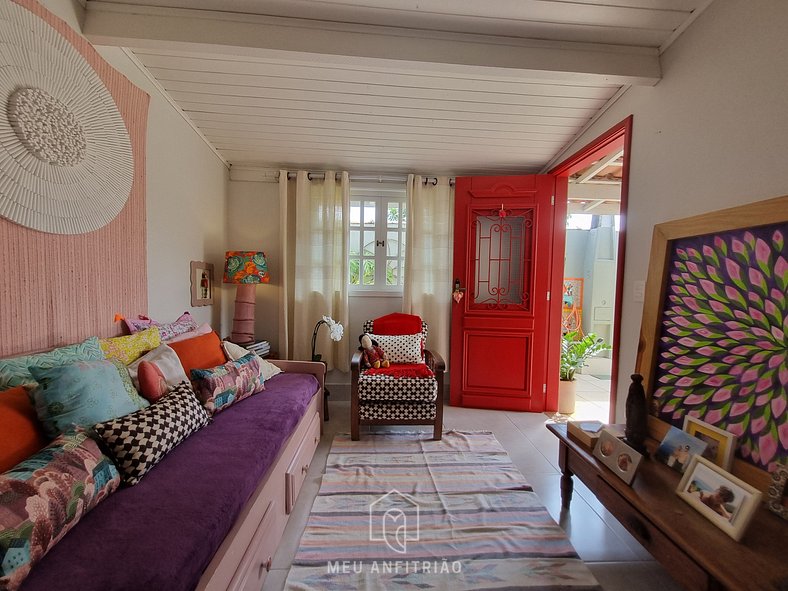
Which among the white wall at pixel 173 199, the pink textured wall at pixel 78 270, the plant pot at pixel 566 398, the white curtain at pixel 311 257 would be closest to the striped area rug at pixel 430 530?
the plant pot at pixel 566 398

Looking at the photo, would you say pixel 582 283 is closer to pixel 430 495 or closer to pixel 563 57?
pixel 563 57

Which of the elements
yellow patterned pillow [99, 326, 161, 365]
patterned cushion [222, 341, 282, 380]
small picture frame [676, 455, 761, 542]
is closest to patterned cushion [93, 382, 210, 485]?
yellow patterned pillow [99, 326, 161, 365]

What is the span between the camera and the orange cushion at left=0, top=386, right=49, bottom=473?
824mm

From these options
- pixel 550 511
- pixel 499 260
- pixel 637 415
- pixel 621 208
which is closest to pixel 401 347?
pixel 499 260

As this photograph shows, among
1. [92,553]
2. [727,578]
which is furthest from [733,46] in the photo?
[92,553]

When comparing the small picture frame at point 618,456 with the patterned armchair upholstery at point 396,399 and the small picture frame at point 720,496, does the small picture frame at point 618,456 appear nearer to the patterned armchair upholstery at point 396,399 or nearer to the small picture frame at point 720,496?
the small picture frame at point 720,496

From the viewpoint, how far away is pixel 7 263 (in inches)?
43.1

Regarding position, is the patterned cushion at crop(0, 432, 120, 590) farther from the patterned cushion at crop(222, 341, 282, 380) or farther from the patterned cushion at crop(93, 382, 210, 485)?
the patterned cushion at crop(222, 341, 282, 380)

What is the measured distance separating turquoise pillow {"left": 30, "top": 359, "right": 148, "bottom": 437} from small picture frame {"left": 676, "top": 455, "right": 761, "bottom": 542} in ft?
6.62

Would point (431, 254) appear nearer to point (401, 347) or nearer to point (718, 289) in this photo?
point (401, 347)

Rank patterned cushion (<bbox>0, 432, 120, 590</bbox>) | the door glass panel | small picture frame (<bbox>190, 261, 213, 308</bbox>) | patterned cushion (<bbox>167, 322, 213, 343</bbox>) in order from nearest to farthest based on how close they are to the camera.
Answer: patterned cushion (<bbox>0, 432, 120, 590</bbox>) → patterned cushion (<bbox>167, 322, 213, 343</bbox>) → small picture frame (<bbox>190, 261, 213, 308</bbox>) → the door glass panel

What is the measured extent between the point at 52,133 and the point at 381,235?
7.78ft

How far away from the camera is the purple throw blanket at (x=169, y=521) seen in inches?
26.8

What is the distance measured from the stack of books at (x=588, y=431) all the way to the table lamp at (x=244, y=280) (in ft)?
7.82
